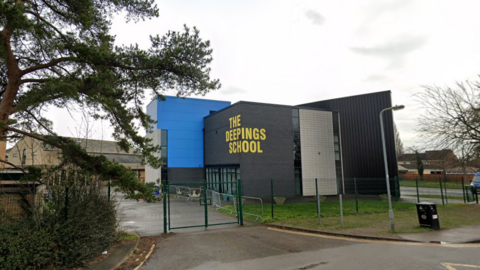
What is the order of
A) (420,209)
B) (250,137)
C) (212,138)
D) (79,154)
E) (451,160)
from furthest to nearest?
(212,138)
(250,137)
(451,160)
(420,209)
(79,154)

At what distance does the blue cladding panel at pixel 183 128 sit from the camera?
27.7 metres

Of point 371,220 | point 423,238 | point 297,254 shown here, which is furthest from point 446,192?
point 297,254

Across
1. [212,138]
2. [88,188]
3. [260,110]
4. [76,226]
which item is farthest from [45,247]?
[212,138]

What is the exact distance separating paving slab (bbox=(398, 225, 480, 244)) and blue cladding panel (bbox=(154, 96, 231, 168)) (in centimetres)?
2142

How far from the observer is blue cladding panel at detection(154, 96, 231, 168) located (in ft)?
90.9

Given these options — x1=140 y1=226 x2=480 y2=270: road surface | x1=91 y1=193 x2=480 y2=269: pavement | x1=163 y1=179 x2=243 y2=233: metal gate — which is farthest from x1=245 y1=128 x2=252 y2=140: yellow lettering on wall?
→ x1=140 y1=226 x2=480 y2=270: road surface

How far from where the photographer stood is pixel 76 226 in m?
7.23

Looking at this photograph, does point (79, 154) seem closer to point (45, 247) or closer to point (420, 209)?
point (45, 247)

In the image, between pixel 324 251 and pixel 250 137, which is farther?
pixel 250 137

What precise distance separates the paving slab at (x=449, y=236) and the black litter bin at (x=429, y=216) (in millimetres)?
377

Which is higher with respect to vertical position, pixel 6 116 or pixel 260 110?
pixel 260 110

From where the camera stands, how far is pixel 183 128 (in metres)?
28.3

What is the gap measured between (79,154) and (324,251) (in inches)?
310

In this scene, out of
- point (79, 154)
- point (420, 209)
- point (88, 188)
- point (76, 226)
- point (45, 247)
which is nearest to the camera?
point (45, 247)
